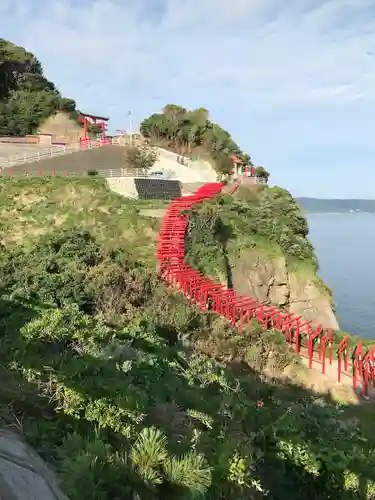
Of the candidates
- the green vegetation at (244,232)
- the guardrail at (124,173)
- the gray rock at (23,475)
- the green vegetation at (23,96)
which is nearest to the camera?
the gray rock at (23,475)

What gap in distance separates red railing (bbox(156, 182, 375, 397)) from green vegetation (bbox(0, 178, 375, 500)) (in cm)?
136

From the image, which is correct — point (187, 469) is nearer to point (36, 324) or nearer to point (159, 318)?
point (36, 324)

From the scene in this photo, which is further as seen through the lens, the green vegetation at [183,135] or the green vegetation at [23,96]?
the green vegetation at [183,135]

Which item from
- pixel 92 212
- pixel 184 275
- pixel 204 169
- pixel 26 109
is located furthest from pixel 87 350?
pixel 26 109

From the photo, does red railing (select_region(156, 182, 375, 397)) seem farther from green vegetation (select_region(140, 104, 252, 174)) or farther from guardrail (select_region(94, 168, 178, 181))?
green vegetation (select_region(140, 104, 252, 174))

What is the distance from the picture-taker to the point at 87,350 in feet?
22.6

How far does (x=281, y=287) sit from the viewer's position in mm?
20891

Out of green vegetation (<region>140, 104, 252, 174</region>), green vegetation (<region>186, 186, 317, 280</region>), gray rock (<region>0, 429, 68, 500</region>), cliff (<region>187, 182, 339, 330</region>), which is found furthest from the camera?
green vegetation (<region>140, 104, 252, 174</region>)

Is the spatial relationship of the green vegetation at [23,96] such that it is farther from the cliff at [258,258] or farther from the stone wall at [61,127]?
the cliff at [258,258]

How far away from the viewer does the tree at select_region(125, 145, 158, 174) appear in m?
31.8

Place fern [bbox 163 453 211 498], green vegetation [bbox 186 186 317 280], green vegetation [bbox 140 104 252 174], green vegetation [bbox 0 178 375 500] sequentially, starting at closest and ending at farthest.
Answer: fern [bbox 163 453 211 498] → green vegetation [bbox 0 178 375 500] → green vegetation [bbox 186 186 317 280] → green vegetation [bbox 140 104 252 174]

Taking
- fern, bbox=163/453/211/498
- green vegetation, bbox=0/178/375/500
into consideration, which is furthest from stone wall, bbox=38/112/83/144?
fern, bbox=163/453/211/498

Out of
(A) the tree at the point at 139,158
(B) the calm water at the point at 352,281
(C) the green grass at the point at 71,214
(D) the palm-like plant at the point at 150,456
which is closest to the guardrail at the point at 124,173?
(A) the tree at the point at 139,158

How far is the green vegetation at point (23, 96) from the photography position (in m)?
43.8
